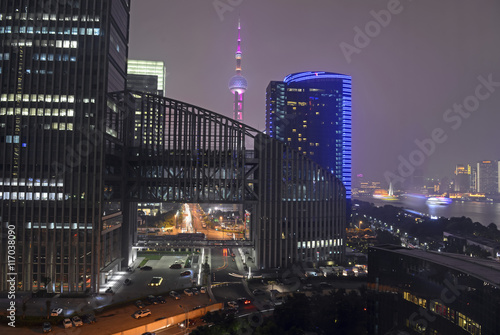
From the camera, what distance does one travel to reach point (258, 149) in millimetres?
63688

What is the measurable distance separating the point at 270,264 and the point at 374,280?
91.8 ft

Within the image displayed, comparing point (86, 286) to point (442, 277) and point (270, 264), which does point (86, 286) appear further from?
point (442, 277)

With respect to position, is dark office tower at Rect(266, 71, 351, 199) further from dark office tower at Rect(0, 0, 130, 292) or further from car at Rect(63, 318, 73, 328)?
car at Rect(63, 318, 73, 328)

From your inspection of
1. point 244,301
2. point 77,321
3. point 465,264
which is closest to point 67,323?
point 77,321

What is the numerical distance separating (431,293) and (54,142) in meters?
50.0

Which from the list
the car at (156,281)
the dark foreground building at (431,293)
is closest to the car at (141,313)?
the car at (156,281)

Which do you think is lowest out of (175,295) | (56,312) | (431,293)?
(56,312)

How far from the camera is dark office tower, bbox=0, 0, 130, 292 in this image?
4869cm

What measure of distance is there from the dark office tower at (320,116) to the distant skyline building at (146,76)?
5506 cm

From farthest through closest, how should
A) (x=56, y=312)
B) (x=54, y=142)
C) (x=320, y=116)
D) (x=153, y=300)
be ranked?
(x=320, y=116), (x=54, y=142), (x=153, y=300), (x=56, y=312)

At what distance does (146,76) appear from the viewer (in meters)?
163

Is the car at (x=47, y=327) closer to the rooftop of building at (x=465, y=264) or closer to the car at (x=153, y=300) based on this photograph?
the car at (x=153, y=300)

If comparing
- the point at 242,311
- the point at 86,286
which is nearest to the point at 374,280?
the point at 242,311

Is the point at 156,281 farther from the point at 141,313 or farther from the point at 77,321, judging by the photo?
the point at 77,321
